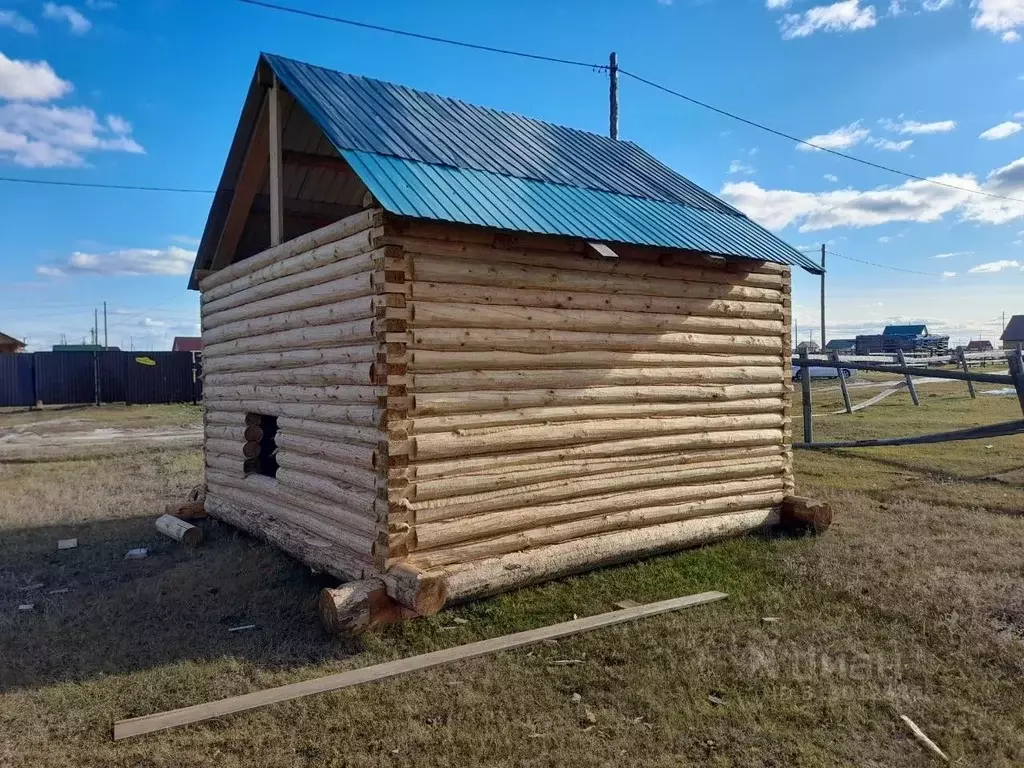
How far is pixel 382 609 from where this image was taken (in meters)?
6.35

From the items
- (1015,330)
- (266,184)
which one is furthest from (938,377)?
(1015,330)

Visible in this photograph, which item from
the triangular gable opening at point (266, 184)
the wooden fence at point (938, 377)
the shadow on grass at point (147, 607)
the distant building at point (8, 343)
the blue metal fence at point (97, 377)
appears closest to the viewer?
the shadow on grass at point (147, 607)

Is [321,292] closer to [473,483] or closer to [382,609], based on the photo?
[473,483]

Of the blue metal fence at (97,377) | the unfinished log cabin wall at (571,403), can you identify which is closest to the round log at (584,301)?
the unfinished log cabin wall at (571,403)

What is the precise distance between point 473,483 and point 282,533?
108 inches

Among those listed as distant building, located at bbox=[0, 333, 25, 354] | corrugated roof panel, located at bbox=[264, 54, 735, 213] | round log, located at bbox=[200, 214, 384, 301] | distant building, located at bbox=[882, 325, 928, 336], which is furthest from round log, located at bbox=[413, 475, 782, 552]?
distant building, located at bbox=[882, 325, 928, 336]

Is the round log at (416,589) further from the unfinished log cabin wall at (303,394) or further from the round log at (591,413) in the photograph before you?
the round log at (591,413)

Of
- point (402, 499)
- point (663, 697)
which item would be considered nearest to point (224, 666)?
point (402, 499)

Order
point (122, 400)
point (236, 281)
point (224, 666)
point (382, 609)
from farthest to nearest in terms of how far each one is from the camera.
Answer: point (122, 400) → point (236, 281) → point (382, 609) → point (224, 666)

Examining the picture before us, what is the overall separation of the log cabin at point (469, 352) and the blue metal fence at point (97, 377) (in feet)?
76.0

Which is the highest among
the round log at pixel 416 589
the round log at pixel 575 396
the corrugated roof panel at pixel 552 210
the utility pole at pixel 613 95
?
the utility pole at pixel 613 95

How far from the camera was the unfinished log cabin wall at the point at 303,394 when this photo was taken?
6.84m

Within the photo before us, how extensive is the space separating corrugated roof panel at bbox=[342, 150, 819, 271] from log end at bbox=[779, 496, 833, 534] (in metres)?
3.05

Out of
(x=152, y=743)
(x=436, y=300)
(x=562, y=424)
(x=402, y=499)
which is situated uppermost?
(x=436, y=300)
